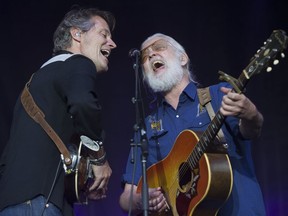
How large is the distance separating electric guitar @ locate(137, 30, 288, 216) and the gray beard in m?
0.72

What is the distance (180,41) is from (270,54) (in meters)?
2.82

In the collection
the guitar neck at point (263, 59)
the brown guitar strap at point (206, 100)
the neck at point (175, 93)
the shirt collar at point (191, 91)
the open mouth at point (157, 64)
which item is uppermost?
the open mouth at point (157, 64)

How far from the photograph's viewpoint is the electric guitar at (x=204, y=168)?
106 inches

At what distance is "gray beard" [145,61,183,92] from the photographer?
4.01 m

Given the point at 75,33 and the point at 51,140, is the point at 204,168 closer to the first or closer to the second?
the point at 51,140

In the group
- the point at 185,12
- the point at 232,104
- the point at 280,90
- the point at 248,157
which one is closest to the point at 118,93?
the point at 185,12

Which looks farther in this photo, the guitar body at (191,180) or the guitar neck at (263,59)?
the guitar body at (191,180)

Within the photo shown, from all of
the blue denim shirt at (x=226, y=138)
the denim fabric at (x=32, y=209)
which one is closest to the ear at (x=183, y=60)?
the blue denim shirt at (x=226, y=138)

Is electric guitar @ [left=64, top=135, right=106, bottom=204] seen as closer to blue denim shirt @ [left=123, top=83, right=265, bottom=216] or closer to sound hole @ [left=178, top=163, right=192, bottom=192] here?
blue denim shirt @ [left=123, top=83, right=265, bottom=216]

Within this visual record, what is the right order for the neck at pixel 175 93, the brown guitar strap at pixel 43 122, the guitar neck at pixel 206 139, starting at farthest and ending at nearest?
1. the neck at pixel 175 93
2. the guitar neck at pixel 206 139
3. the brown guitar strap at pixel 43 122

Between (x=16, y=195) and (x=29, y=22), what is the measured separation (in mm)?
3108

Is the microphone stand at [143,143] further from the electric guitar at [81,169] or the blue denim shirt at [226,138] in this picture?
the electric guitar at [81,169]

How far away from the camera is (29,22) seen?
17.7ft

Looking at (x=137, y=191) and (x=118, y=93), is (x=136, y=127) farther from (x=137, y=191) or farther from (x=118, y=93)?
(x=118, y=93)
